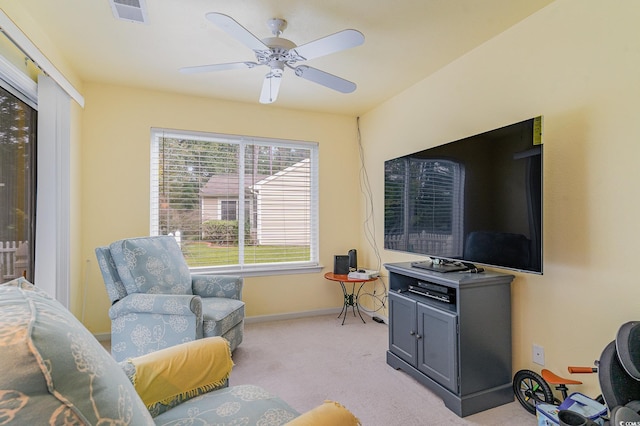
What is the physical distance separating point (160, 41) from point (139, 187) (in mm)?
1524

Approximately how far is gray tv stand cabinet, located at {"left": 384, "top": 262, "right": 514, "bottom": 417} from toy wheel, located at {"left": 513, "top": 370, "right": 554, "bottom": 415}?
7 cm

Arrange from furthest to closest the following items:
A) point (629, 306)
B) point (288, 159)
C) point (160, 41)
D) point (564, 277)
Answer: point (288, 159), point (160, 41), point (564, 277), point (629, 306)

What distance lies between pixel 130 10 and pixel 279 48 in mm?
956

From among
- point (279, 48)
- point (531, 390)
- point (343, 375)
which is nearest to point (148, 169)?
point (279, 48)

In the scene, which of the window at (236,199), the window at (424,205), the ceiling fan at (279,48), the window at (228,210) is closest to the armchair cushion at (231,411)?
the window at (424,205)

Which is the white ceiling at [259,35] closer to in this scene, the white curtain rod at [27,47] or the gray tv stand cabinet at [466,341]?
the white curtain rod at [27,47]

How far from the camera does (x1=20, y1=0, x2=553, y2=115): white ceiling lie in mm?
1990

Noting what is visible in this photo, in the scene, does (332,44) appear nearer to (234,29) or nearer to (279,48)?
(279,48)

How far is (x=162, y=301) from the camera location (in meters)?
2.27

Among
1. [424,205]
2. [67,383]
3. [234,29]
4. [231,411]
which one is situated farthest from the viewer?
[424,205]

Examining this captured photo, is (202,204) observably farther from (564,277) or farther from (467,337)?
(564,277)

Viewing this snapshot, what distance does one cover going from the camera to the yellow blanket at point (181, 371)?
1.18m

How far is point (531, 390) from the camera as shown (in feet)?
6.44

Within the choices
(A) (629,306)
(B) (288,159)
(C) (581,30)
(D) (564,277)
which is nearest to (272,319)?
(B) (288,159)
